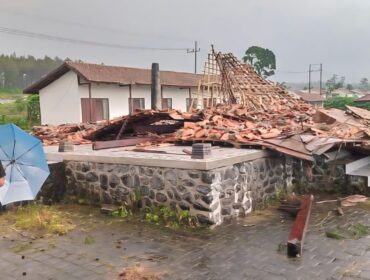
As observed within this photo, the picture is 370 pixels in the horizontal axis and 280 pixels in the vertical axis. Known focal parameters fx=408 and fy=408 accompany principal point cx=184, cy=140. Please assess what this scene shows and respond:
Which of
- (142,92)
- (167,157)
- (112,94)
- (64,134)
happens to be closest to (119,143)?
(167,157)

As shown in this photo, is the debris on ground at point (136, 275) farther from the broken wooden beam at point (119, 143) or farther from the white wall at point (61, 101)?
the white wall at point (61, 101)

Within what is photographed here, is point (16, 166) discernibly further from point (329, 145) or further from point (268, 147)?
point (329, 145)

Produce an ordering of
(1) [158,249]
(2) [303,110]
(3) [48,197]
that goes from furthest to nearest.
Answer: (2) [303,110]
(3) [48,197]
(1) [158,249]

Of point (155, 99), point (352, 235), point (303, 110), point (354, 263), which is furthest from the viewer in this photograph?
point (155, 99)

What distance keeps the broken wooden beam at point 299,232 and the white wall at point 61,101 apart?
68.6 ft

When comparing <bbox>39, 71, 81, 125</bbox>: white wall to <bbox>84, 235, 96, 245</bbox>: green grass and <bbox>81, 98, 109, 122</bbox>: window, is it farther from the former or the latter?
<bbox>84, 235, 96, 245</bbox>: green grass

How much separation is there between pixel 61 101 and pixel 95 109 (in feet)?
7.98

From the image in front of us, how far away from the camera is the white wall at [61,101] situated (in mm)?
26219

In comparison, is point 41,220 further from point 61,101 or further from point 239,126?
point 61,101

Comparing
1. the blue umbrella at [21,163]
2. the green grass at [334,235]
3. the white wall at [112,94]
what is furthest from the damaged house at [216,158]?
the white wall at [112,94]

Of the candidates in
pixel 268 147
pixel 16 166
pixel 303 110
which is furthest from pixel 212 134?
pixel 303 110

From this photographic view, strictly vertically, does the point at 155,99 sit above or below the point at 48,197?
above

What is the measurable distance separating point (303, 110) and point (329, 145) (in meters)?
6.70

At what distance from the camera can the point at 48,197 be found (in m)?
8.54
